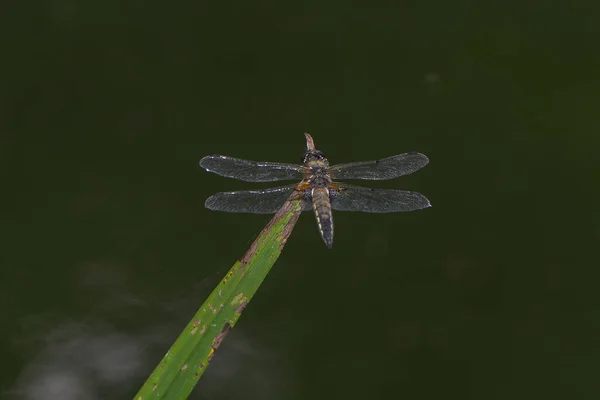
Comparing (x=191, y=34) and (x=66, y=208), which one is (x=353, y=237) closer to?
(x=66, y=208)

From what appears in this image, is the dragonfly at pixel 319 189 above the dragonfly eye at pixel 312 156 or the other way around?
the other way around

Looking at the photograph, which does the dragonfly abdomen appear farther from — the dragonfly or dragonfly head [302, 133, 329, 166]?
dragonfly head [302, 133, 329, 166]

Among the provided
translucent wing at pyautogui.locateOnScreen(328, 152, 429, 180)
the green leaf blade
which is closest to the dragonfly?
translucent wing at pyautogui.locateOnScreen(328, 152, 429, 180)

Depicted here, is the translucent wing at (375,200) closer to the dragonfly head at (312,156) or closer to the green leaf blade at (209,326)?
the dragonfly head at (312,156)

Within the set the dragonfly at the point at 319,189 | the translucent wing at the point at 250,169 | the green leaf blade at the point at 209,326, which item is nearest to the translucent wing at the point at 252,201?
the dragonfly at the point at 319,189

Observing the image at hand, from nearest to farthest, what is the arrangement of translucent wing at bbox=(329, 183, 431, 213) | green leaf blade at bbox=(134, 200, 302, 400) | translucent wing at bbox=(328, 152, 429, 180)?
green leaf blade at bbox=(134, 200, 302, 400), translucent wing at bbox=(329, 183, 431, 213), translucent wing at bbox=(328, 152, 429, 180)

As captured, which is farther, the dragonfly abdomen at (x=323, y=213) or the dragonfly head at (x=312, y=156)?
the dragonfly head at (x=312, y=156)
